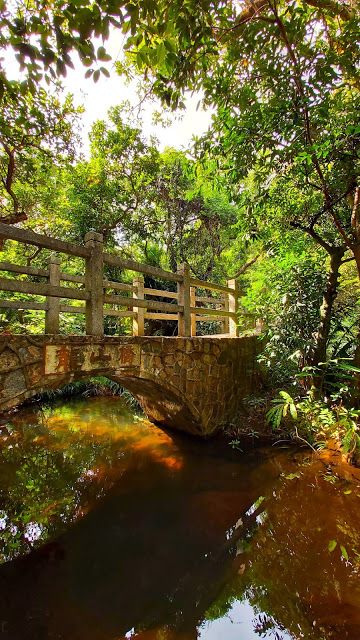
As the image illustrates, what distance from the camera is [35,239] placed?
125 inches

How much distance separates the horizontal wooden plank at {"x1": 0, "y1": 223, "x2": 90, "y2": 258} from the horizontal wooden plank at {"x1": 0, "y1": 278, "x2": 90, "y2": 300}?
403 millimetres

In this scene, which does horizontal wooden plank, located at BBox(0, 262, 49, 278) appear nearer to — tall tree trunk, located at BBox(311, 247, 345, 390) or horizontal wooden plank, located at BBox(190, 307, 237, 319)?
horizontal wooden plank, located at BBox(190, 307, 237, 319)

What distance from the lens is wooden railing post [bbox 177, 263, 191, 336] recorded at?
18.1 feet

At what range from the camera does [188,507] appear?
4141 millimetres

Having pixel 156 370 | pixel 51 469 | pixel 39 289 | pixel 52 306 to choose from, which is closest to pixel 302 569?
pixel 156 370

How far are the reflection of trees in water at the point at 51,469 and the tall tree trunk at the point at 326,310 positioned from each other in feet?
13.1

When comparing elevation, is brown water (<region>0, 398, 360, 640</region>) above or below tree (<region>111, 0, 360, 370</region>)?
below

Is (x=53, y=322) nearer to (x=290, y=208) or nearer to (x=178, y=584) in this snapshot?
(x=178, y=584)

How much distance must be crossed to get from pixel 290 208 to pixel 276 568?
16.2 feet

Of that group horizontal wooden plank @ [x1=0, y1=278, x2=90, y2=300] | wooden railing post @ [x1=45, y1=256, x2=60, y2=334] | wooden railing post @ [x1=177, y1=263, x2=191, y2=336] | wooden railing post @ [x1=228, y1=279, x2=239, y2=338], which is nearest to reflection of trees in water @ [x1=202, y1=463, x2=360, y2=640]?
wooden railing post @ [x1=177, y1=263, x2=191, y2=336]

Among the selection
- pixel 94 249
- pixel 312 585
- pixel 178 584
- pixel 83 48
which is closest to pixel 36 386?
pixel 94 249

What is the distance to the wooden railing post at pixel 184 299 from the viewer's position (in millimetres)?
5516

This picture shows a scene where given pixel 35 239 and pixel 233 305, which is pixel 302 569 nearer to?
pixel 35 239

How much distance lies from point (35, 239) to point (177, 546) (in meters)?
3.63
